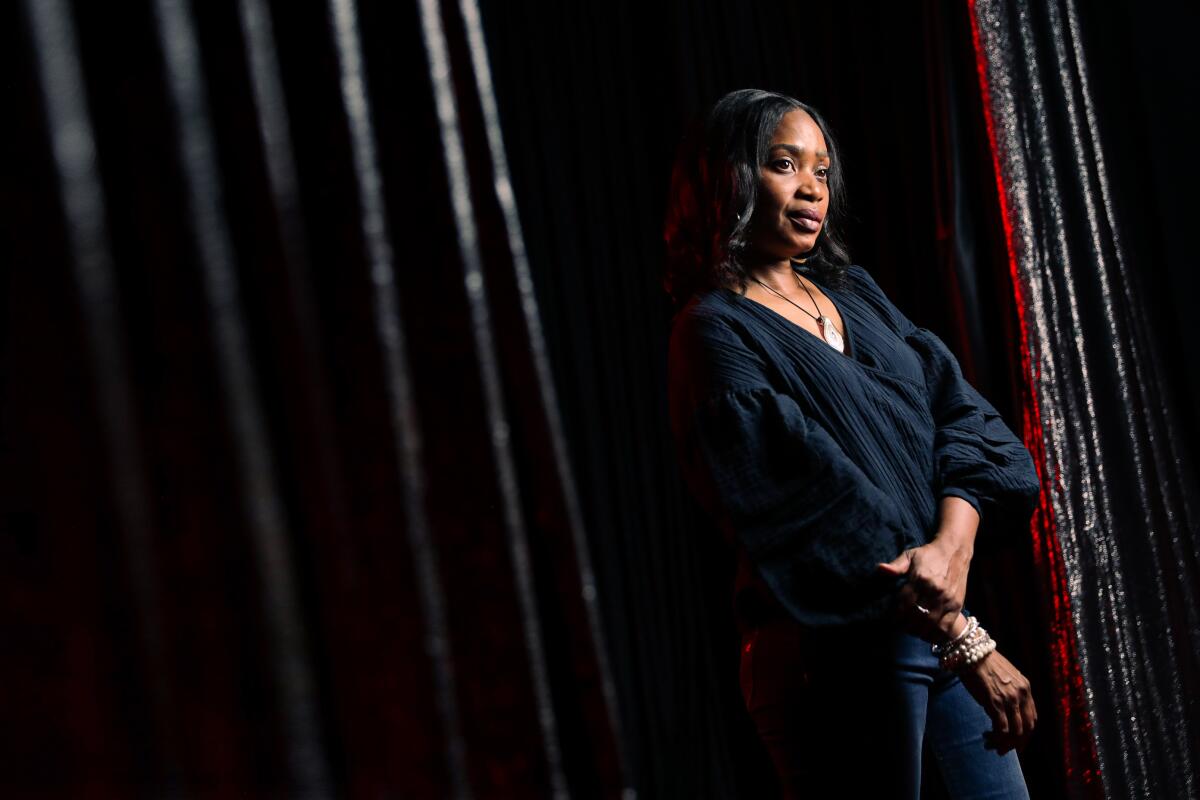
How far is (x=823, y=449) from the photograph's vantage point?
1038 mm

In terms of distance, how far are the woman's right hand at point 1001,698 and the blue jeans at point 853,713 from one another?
0.02 meters

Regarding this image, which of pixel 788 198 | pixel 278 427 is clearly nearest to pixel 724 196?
pixel 788 198

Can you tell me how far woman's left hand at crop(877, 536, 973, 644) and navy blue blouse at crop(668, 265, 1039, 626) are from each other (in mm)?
14

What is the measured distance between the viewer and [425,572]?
0.49m

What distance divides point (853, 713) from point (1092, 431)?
0.97m

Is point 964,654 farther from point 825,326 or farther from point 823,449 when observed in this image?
point 825,326

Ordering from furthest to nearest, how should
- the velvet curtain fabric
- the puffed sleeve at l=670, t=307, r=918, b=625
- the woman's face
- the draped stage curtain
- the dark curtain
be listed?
the dark curtain
the velvet curtain fabric
the woman's face
the puffed sleeve at l=670, t=307, r=918, b=625
the draped stage curtain

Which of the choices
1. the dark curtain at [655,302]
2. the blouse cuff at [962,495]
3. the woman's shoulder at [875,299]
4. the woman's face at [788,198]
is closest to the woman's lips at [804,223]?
the woman's face at [788,198]

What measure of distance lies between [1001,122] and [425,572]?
64.8 inches

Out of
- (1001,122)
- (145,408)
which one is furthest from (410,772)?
(1001,122)

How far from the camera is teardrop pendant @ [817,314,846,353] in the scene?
1.19 m

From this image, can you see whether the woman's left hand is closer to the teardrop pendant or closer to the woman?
the woman

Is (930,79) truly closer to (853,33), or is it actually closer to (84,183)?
(853,33)

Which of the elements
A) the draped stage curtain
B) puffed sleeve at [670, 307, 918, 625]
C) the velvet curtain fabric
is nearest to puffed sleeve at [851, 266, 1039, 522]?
puffed sleeve at [670, 307, 918, 625]
